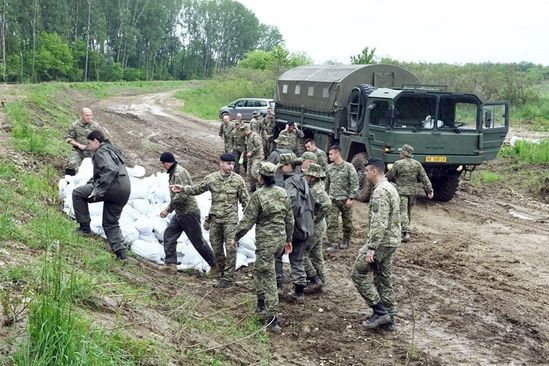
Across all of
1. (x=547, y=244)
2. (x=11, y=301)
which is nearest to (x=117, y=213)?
(x=11, y=301)

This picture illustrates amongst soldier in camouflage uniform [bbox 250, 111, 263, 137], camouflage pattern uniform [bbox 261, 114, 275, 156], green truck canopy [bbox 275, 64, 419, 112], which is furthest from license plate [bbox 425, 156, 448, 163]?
camouflage pattern uniform [bbox 261, 114, 275, 156]

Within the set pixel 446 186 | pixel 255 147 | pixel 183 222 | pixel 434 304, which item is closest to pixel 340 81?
pixel 255 147

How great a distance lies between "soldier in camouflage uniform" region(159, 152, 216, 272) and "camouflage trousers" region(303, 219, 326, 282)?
3.94 feet

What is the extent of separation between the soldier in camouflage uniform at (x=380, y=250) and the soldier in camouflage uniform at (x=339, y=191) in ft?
8.68

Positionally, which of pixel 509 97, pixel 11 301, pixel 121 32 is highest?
pixel 121 32

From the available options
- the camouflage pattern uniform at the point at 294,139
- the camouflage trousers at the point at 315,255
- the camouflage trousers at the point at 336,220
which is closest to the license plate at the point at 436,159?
the camouflage pattern uniform at the point at 294,139

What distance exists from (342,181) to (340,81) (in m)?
4.99

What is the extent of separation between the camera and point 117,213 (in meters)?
7.73

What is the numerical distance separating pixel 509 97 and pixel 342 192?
23471 millimetres

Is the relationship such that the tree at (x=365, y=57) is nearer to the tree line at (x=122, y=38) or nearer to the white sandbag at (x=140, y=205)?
the white sandbag at (x=140, y=205)

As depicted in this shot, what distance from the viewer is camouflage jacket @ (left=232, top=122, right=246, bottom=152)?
1390 cm

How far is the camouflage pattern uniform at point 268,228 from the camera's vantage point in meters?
6.57

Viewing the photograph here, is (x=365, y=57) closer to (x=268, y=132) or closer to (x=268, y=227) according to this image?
(x=268, y=132)

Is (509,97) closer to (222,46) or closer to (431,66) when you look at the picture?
(431,66)
